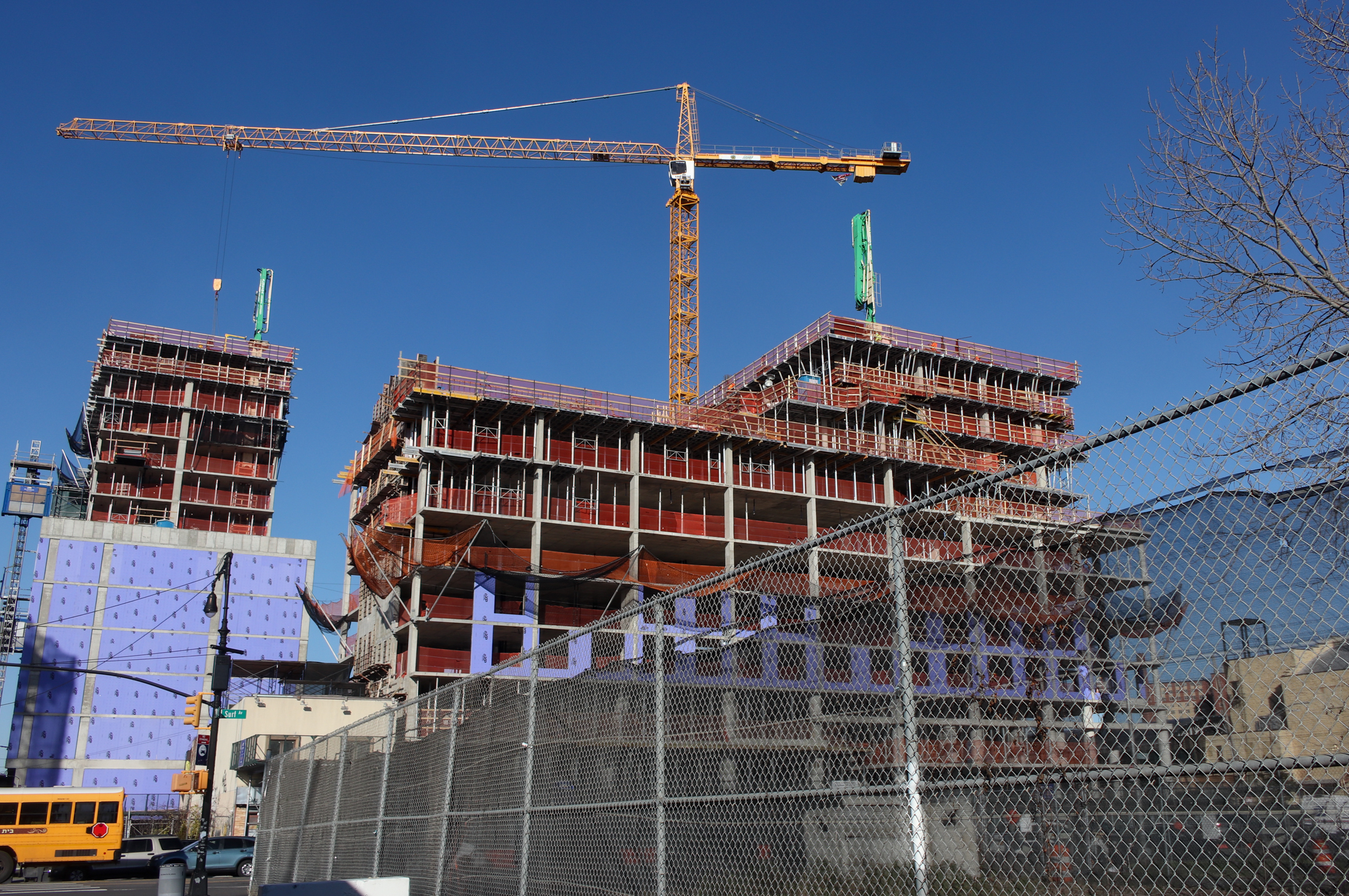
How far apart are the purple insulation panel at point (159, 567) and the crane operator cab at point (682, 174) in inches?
1842

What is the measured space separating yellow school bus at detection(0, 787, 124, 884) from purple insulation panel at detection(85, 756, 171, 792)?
4049 cm

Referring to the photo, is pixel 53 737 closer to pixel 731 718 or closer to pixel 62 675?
pixel 62 675

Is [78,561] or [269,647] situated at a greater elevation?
[78,561]

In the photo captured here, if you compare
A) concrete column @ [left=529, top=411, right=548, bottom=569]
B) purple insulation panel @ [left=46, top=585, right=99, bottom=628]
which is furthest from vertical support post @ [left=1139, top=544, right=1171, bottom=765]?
purple insulation panel @ [left=46, top=585, right=99, bottom=628]

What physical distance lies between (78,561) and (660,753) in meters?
81.6

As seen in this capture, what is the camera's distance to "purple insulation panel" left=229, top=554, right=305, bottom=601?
8131 cm

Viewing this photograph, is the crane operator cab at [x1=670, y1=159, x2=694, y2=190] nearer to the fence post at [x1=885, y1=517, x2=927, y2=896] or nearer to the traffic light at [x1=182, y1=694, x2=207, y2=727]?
the traffic light at [x1=182, y1=694, x2=207, y2=727]

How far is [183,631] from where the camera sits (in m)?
77.8

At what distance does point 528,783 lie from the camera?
8602mm

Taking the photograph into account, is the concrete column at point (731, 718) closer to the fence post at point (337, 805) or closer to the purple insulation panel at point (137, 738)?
the fence post at point (337, 805)

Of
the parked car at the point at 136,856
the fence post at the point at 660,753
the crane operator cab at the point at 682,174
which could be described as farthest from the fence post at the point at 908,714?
the crane operator cab at the point at 682,174

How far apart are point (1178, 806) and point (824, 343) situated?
204 feet

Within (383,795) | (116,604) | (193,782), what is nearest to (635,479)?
(193,782)

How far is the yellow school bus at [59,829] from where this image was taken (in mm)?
33594
